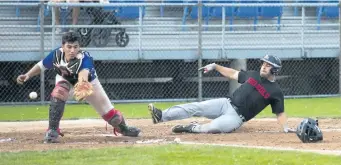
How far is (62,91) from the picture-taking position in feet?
38.3

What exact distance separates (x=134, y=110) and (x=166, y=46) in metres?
2.87

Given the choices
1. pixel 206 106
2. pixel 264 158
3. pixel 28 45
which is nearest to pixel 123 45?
pixel 28 45

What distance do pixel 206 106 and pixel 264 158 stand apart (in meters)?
3.53

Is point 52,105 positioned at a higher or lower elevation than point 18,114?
higher

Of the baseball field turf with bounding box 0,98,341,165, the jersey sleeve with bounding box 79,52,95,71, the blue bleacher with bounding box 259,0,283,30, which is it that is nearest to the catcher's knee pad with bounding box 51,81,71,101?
the jersey sleeve with bounding box 79,52,95,71

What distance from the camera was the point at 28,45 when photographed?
18906mm

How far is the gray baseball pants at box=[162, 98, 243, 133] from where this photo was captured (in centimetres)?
1269

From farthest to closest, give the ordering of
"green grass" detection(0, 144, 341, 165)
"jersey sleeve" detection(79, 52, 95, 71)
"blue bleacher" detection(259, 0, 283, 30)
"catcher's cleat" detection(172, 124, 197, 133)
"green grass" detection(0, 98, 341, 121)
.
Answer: "blue bleacher" detection(259, 0, 283, 30) → "green grass" detection(0, 98, 341, 121) → "catcher's cleat" detection(172, 124, 197, 133) → "jersey sleeve" detection(79, 52, 95, 71) → "green grass" detection(0, 144, 341, 165)

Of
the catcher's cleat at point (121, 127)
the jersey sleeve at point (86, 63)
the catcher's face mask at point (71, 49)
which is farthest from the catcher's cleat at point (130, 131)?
the catcher's face mask at point (71, 49)

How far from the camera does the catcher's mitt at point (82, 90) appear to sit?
11.0 m

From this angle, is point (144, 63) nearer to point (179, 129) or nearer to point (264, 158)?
point (179, 129)

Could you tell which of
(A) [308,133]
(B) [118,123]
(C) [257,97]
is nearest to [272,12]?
(C) [257,97]

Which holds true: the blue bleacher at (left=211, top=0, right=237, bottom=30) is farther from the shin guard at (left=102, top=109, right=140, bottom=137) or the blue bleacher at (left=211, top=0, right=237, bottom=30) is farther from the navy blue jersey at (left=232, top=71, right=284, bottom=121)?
the shin guard at (left=102, top=109, right=140, bottom=137)

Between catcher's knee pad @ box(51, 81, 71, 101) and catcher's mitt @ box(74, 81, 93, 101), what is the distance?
1.85 feet
